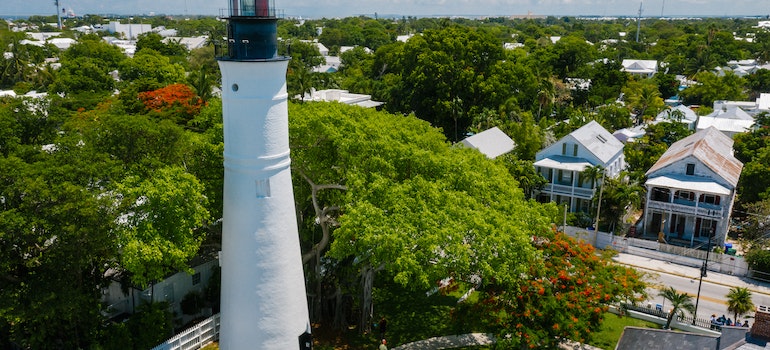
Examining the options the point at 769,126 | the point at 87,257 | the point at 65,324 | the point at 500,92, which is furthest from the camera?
the point at 500,92

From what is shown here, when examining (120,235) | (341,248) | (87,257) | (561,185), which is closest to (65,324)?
(87,257)

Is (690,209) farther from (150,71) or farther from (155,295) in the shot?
(150,71)

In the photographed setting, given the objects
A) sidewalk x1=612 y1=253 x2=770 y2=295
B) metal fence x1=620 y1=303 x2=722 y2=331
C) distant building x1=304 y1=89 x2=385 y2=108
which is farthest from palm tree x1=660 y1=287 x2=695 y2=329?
distant building x1=304 y1=89 x2=385 y2=108

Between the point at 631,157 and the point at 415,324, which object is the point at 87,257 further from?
the point at 631,157

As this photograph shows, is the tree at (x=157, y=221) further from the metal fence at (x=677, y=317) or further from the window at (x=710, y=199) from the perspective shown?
the window at (x=710, y=199)

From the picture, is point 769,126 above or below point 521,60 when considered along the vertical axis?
below
